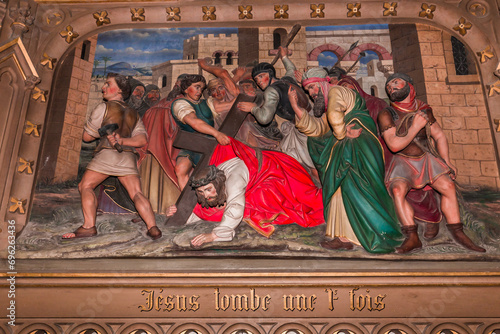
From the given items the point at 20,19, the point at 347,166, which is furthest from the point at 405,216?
the point at 20,19

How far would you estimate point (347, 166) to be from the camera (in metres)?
6.95

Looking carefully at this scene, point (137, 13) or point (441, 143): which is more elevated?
point (137, 13)

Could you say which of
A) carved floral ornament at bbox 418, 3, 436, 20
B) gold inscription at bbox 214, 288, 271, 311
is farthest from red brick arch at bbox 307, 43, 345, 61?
gold inscription at bbox 214, 288, 271, 311

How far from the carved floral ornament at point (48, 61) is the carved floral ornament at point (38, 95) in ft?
1.39

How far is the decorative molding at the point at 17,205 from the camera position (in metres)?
6.87

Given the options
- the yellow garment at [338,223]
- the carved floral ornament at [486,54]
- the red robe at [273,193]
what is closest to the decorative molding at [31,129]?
the red robe at [273,193]

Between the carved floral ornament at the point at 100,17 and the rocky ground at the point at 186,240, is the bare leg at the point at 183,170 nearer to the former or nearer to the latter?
the rocky ground at the point at 186,240

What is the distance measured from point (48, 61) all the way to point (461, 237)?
19.2 ft

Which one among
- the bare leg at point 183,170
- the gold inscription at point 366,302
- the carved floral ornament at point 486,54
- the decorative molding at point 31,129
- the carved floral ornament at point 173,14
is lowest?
the gold inscription at point 366,302

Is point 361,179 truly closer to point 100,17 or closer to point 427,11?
point 427,11

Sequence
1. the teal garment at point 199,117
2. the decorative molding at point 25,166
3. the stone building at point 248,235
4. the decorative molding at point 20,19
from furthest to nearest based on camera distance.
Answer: the decorative molding at point 20,19
the teal garment at point 199,117
the decorative molding at point 25,166
the stone building at point 248,235

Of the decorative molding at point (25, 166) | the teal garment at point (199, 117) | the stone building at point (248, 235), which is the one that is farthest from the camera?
the teal garment at point (199, 117)

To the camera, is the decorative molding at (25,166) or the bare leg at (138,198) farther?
the decorative molding at (25,166)

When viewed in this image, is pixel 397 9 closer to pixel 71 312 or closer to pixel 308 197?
pixel 308 197
